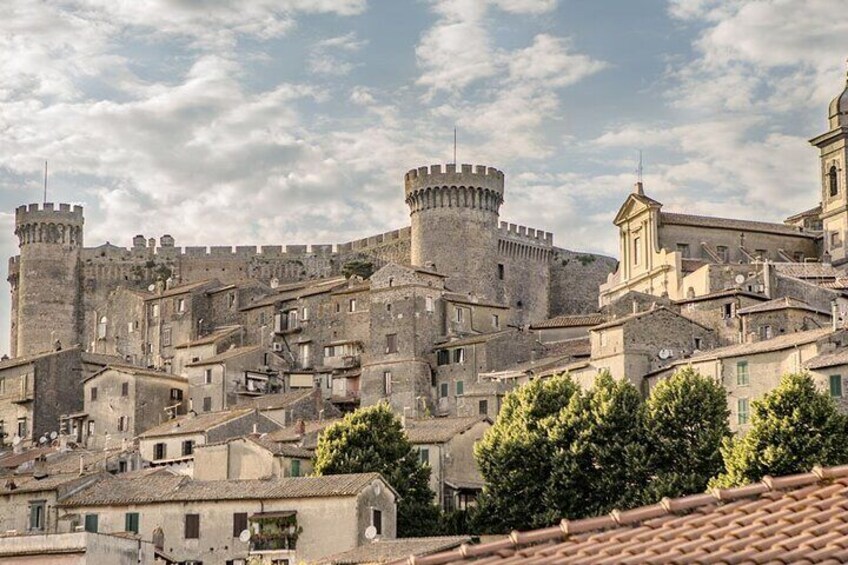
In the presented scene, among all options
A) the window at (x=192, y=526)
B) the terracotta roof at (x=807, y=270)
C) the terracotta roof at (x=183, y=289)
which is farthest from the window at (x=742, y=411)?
the terracotta roof at (x=183, y=289)

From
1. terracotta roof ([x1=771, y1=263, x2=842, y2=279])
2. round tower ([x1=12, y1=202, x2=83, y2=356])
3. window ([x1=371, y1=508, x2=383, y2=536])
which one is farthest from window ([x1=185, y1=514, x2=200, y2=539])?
round tower ([x1=12, y1=202, x2=83, y2=356])

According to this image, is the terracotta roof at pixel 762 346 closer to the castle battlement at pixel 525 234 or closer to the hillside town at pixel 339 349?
the hillside town at pixel 339 349

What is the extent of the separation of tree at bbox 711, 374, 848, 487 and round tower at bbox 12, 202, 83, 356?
214 feet

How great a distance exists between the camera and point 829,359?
2100 inches

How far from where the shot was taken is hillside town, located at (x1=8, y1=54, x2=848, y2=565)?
165 ft

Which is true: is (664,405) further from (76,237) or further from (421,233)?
(76,237)

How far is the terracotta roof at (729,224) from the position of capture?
8350 centimetres

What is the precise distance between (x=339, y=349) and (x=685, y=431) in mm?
32744

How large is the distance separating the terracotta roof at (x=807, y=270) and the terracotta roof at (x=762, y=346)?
16647 mm

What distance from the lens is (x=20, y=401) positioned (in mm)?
83688

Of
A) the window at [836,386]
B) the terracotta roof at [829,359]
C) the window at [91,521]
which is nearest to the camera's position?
the window at [91,521]

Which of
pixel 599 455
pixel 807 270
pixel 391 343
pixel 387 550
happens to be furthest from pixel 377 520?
pixel 807 270

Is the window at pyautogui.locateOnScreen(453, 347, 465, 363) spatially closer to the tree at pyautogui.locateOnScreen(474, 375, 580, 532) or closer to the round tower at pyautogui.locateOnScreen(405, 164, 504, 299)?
the round tower at pyautogui.locateOnScreen(405, 164, 504, 299)

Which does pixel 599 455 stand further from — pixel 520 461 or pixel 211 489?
pixel 211 489
